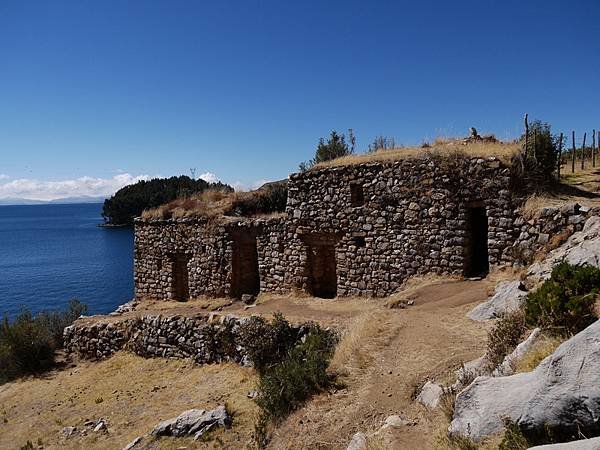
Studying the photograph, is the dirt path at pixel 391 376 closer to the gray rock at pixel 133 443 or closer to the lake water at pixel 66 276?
the gray rock at pixel 133 443

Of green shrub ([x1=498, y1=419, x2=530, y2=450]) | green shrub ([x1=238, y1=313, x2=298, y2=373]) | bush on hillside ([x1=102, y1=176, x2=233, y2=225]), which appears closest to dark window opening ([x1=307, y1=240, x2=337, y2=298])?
green shrub ([x1=238, y1=313, x2=298, y2=373])

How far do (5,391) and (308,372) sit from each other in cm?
1350

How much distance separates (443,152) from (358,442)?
33.0 ft

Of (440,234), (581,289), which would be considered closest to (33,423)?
(440,234)

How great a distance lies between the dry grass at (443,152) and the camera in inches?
522

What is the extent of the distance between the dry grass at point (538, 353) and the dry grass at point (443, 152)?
8.55 meters

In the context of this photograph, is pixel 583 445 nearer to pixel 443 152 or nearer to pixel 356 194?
pixel 443 152

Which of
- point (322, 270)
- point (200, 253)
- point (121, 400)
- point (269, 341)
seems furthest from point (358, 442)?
point (200, 253)

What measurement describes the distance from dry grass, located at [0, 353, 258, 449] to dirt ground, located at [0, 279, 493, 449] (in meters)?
0.04

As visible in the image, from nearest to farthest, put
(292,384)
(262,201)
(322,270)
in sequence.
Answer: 1. (292,384)
2. (322,270)
3. (262,201)

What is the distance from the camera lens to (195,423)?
9539 millimetres

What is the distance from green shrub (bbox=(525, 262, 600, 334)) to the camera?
18.5ft

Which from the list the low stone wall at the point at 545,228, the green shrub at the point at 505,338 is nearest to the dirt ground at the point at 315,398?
the green shrub at the point at 505,338

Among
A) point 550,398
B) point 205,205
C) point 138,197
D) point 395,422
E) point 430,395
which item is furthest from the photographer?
point 138,197
